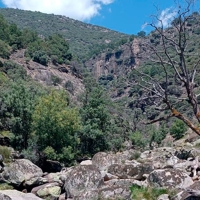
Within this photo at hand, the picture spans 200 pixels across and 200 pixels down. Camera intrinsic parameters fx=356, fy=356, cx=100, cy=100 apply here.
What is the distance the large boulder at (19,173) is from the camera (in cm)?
2361

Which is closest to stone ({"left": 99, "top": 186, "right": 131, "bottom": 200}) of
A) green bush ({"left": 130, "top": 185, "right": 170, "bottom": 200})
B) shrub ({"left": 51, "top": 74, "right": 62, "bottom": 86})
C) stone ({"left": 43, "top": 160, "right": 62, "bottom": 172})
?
green bush ({"left": 130, "top": 185, "right": 170, "bottom": 200})

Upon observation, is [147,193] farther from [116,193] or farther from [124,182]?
[124,182]

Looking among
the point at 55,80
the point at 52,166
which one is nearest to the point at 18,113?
the point at 52,166

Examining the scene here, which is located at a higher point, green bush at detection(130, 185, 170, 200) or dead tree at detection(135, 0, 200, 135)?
dead tree at detection(135, 0, 200, 135)

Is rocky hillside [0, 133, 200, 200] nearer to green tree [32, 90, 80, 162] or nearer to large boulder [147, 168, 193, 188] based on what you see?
large boulder [147, 168, 193, 188]

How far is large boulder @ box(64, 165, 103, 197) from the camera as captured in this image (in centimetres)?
1800

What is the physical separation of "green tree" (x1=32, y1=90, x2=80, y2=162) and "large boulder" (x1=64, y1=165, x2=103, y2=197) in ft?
64.8

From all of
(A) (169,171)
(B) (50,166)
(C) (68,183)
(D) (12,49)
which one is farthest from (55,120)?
(D) (12,49)

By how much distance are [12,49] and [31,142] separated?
81.2 metres

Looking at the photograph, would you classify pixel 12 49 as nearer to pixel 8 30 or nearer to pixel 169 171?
pixel 8 30

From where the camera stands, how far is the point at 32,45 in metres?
119

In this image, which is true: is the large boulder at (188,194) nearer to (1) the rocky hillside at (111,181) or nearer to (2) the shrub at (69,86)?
(1) the rocky hillside at (111,181)

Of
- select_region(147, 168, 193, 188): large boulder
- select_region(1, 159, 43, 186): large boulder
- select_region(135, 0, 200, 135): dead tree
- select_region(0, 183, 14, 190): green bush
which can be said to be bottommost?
select_region(0, 183, 14, 190): green bush

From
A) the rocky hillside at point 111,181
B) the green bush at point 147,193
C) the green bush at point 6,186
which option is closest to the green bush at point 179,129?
the rocky hillside at point 111,181
